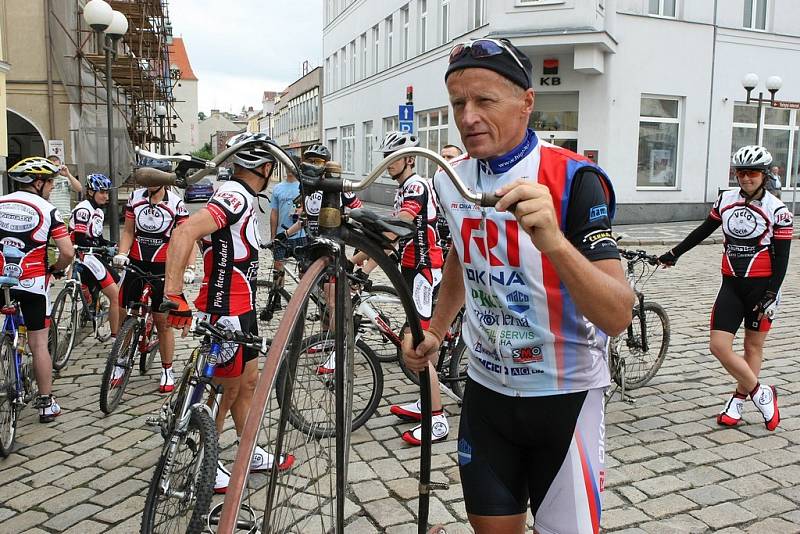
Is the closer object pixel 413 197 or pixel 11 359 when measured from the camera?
pixel 11 359

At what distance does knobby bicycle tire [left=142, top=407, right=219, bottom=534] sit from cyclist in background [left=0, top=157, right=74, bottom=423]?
2650 mm

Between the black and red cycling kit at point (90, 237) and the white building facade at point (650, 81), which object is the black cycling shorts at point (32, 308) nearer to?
the black and red cycling kit at point (90, 237)

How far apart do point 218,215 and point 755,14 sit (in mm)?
25659

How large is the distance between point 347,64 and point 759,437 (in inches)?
1568

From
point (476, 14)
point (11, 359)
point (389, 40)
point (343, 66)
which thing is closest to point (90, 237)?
point (11, 359)

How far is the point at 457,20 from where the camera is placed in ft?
83.9

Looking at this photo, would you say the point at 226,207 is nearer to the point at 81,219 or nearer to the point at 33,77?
the point at 81,219

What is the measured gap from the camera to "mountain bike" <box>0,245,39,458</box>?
5.12 m

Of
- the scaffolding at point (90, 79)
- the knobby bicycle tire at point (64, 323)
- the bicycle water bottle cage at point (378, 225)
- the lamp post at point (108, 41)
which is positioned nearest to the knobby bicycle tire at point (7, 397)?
the knobby bicycle tire at point (64, 323)

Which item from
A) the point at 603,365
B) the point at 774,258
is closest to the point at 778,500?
the point at 774,258

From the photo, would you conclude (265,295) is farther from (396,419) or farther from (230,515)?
(230,515)

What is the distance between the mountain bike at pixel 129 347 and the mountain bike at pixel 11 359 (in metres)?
0.59

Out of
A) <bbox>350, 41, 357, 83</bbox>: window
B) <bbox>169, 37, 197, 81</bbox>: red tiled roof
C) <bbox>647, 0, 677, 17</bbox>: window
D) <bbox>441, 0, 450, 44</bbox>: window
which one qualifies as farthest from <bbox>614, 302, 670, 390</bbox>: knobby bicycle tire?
<bbox>169, 37, 197, 81</bbox>: red tiled roof

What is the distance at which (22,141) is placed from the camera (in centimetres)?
2483
